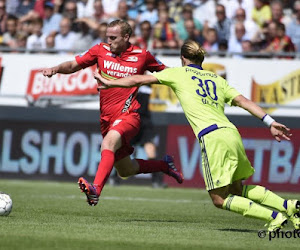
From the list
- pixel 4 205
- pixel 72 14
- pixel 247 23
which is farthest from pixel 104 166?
pixel 72 14

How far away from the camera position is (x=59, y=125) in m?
17.1

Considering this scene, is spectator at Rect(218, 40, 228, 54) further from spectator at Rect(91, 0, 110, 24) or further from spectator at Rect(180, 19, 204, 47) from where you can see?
spectator at Rect(91, 0, 110, 24)

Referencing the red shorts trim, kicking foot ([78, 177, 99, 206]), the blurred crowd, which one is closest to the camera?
kicking foot ([78, 177, 99, 206])

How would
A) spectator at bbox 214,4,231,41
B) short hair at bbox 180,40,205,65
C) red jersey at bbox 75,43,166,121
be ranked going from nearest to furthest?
short hair at bbox 180,40,205,65 → red jersey at bbox 75,43,166,121 → spectator at bbox 214,4,231,41

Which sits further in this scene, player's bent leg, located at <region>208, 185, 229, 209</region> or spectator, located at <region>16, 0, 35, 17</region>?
spectator, located at <region>16, 0, 35, 17</region>

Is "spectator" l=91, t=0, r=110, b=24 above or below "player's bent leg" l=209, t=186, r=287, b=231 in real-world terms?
below

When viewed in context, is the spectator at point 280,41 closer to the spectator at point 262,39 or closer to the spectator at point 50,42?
the spectator at point 262,39

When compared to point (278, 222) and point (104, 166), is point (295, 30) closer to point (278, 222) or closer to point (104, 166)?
point (104, 166)

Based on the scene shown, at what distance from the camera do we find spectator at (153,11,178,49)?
18625 millimetres

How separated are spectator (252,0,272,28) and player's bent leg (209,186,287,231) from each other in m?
11.3

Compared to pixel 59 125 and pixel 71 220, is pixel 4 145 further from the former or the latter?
pixel 71 220

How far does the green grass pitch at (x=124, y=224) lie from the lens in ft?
24.1

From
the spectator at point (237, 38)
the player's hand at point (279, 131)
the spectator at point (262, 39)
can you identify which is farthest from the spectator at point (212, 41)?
the player's hand at point (279, 131)

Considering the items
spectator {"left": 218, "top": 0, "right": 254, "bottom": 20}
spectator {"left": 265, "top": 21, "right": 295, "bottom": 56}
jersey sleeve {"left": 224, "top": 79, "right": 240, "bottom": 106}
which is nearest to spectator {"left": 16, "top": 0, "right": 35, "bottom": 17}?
spectator {"left": 218, "top": 0, "right": 254, "bottom": 20}
